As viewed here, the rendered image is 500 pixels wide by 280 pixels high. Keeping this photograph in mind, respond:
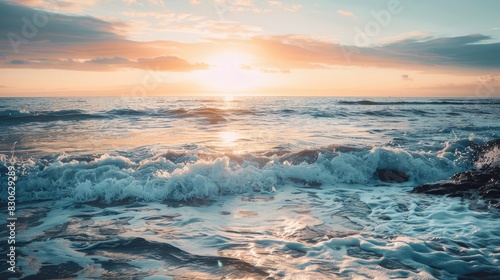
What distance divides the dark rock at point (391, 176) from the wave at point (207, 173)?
0.18 metres

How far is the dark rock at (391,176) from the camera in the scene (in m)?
9.49

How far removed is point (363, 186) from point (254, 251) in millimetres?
5162

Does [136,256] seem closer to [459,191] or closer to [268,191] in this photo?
[268,191]

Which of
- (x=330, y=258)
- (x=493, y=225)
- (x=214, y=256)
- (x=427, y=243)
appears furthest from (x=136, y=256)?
(x=493, y=225)

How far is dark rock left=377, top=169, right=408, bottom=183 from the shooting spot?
9.49 metres

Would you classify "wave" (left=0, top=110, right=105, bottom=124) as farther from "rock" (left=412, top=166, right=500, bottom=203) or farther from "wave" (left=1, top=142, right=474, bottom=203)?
"rock" (left=412, top=166, right=500, bottom=203)

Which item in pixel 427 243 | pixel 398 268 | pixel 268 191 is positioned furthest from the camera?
pixel 268 191

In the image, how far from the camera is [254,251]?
469 centimetres

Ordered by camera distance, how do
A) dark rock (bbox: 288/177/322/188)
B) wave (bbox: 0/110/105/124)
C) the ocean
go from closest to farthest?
1. the ocean
2. dark rock (bbox: 288/177/322/188)
3. wave (bbox: 0/110/105/124)

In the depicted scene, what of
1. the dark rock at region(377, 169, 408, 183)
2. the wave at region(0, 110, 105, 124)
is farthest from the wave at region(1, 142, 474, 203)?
the wave at region(0, 110, 105, 124)

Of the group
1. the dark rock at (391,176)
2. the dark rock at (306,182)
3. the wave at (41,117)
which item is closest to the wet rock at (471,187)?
the dark rock at (391,176)

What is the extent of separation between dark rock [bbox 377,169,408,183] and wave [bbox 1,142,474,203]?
0.58 feet

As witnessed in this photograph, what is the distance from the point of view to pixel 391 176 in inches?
383

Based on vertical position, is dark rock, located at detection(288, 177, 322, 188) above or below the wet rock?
below
